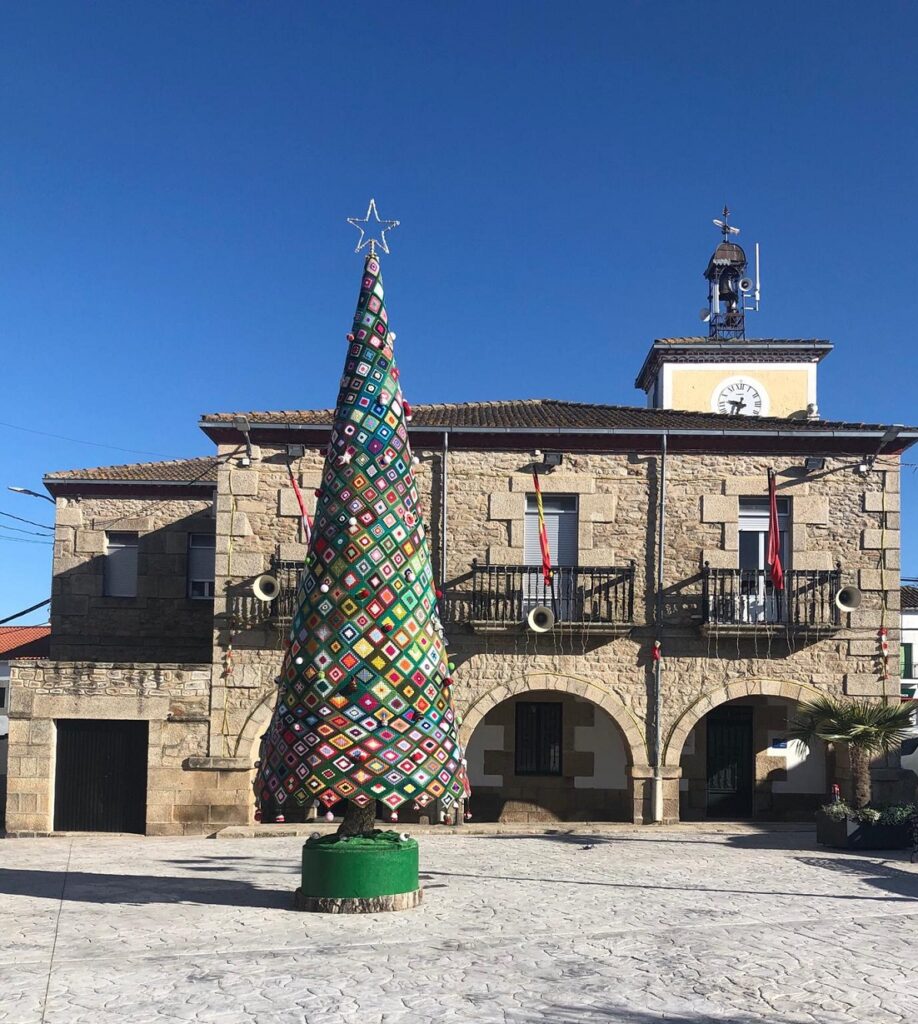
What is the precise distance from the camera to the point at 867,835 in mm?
14578

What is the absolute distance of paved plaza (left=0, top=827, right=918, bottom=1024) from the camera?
705 centimetres

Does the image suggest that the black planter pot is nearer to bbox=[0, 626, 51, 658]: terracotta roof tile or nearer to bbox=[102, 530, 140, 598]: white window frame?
bbox=[102, 530, 140, 598]: white window frame

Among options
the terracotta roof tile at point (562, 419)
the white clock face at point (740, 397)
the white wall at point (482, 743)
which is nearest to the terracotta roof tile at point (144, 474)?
the terracotta roof tile at point (562, 419)

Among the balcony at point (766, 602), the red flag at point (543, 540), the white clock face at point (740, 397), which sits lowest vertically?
the balcony at point (766, 602)

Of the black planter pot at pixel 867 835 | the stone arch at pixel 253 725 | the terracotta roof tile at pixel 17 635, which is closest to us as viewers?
the black planter pot at pixel 867 835

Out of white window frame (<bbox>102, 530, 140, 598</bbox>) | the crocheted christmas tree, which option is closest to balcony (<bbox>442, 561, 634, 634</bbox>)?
the crocheted christmas tree

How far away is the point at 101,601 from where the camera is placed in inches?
827

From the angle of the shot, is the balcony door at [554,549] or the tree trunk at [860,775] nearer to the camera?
the tree trunk at [860,775]

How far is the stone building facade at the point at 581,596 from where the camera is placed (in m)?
17.0

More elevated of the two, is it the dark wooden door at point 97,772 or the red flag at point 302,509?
the red flag at point 302,509

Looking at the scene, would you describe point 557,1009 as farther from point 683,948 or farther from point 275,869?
point 275,869

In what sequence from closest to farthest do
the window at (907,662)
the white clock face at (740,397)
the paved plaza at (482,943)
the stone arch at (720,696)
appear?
the paved plaza at (482,943)
the stone arch at (720,696)
the white clock face at (740,397)
the window at (907,662)

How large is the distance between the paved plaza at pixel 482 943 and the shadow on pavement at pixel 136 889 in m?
0.04

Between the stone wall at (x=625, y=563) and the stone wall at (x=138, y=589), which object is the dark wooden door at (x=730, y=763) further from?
the stone wall at (x=138, y=589)
